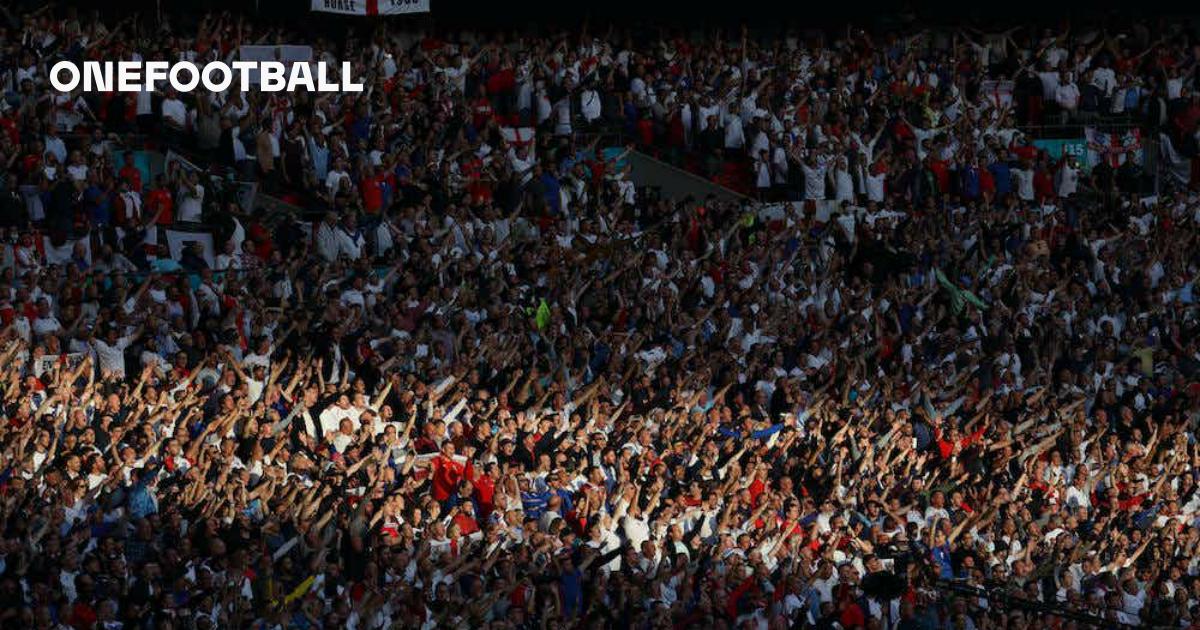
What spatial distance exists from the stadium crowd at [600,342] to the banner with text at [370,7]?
0.50m

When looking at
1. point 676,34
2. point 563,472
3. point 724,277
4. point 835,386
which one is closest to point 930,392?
point 835,386

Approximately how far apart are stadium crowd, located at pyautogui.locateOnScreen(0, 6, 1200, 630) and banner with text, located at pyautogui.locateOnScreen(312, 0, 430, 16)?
1.63 ft

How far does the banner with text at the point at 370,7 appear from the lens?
1146 inches

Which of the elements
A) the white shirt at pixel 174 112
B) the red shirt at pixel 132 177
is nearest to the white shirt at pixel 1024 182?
the white shirt at pixel 174 112

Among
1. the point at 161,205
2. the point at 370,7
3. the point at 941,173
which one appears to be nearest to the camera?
the point at 161,205

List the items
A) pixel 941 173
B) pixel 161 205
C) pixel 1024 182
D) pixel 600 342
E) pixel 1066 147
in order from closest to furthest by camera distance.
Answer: pixel 600 342
pixel 161 205
pixel 941 173
pixel 1024 182
pixel 1066 147

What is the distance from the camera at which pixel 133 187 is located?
25.0m

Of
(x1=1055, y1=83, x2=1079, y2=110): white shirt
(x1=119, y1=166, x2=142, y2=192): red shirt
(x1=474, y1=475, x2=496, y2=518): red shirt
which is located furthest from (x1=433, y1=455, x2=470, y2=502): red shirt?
(x1=1055, y1=83, x2=1079, y2=110): white shirt

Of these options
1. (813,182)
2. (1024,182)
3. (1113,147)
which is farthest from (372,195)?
(1113,147)

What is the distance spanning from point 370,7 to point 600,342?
7.05 meters

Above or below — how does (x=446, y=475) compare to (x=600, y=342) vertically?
below

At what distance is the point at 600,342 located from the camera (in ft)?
81.3

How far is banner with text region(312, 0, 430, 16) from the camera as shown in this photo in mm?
29109

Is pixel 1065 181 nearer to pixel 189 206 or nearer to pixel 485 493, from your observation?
pixel 189 206
